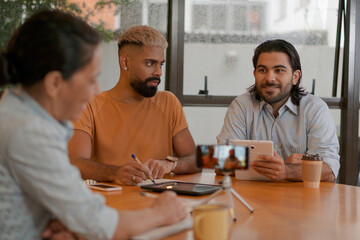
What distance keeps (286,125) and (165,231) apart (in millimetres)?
1695

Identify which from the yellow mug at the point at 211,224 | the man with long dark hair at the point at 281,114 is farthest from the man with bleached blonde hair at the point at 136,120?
the yellow mug at the point at 211,224

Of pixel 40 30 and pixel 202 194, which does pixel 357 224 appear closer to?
pixel 202 194

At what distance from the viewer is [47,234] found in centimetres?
109

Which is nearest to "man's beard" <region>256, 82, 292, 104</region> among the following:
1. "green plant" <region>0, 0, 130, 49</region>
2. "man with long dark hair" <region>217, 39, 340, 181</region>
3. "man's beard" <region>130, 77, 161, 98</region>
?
"man with long dark hair" <region>217, 39, 340, 181</region>

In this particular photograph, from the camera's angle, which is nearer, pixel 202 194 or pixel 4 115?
pixel 4 115

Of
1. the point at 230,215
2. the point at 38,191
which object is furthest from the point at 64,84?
the point at 230,215

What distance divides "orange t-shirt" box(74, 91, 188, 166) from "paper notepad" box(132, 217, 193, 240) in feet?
4.13

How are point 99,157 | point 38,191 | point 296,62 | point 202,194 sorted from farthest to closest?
point 296,62
point 99,157
point 202,194
point 38,191

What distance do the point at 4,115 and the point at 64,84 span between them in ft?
0.52

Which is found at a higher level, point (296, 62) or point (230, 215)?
point (296, 62)

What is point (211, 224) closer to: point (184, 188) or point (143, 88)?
point (184, 188)

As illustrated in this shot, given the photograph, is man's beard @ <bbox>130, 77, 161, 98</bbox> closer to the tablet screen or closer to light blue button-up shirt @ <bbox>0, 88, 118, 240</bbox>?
the tablet screen

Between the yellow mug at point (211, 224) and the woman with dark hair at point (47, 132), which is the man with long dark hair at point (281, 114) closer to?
the yellow mug at point (211, 224)

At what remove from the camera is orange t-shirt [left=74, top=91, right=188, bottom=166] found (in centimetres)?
249
